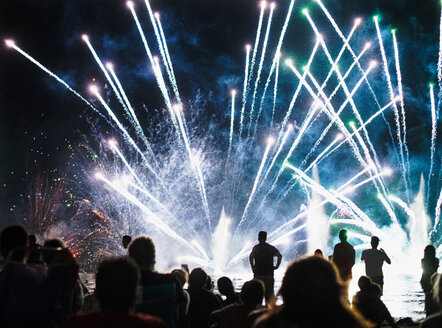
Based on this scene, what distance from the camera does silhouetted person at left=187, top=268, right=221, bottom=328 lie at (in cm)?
658

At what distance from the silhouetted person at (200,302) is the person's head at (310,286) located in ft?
13.0

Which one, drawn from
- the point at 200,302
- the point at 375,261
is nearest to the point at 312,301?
the point at 200,302

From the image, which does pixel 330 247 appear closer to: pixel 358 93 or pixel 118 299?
pixel 358 93

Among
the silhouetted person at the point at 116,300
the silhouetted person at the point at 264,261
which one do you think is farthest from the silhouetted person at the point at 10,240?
the silhouetted person at the point at 264,261

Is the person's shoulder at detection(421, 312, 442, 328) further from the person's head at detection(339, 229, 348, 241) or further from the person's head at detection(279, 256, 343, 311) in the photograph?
the person's head at detection(339, 229, 348, 241)

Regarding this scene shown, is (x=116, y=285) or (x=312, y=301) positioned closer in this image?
(x=312, y=301)

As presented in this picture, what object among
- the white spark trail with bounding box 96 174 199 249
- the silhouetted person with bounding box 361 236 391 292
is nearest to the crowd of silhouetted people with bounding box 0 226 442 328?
the silhouetted person with bounding box 361 236 391 292

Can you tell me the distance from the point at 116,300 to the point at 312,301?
1148 mm

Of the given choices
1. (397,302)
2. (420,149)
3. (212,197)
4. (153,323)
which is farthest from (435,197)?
(153,323)

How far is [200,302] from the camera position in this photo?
6633 mm

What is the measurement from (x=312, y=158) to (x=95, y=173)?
3855 cm

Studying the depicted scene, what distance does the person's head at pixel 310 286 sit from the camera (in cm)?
276

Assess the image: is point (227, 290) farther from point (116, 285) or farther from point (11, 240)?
point (116, 285)

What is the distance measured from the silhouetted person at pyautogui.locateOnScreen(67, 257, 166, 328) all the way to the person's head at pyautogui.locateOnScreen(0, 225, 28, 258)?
1987 millimetres
